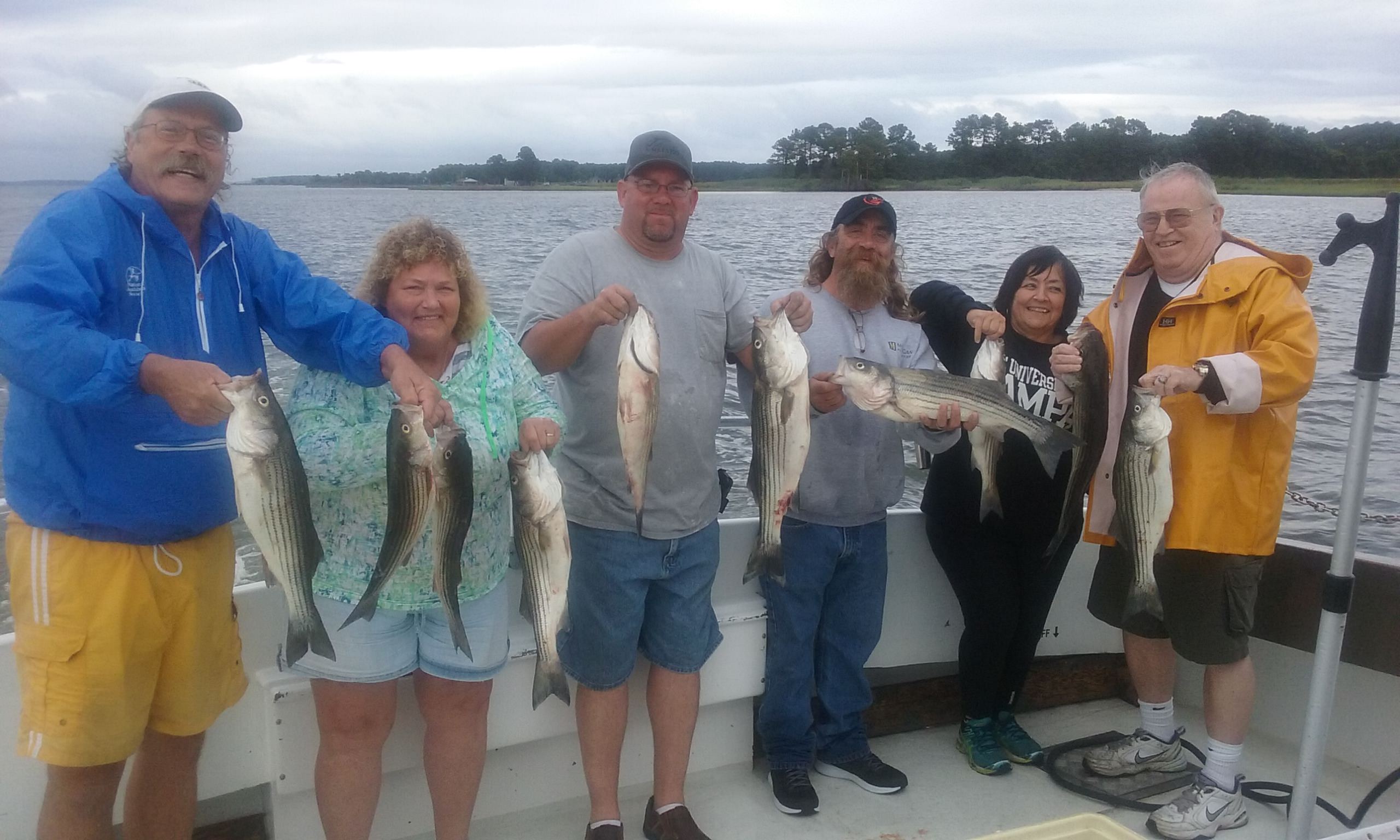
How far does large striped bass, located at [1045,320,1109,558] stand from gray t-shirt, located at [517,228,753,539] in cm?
141

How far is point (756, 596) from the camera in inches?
162

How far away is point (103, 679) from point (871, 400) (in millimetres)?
2494

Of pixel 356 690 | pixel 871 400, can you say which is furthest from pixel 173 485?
pixel 871 400

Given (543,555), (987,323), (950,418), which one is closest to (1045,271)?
(987,323)

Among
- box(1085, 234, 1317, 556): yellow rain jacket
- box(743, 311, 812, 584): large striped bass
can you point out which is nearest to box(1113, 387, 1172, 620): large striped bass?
box(1085, 234, 1317, 556): yellow rain jacket

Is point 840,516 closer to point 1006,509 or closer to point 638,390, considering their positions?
point 1006,509

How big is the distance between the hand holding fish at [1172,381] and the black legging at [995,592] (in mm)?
867

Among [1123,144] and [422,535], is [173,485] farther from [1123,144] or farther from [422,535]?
[1123,144]

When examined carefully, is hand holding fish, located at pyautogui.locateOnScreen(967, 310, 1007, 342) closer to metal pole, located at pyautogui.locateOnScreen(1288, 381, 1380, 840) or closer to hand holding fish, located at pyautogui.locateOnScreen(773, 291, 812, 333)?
hand holding fish, located at pyautogui.locateOnScreen(773, 291, 812, 333)

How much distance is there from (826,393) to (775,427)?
12.3 inches

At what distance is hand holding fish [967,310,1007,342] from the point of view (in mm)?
3775

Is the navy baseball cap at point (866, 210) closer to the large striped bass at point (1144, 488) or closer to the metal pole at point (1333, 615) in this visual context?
the large striped bass at point (1144, 488)

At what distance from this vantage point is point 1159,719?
406cm

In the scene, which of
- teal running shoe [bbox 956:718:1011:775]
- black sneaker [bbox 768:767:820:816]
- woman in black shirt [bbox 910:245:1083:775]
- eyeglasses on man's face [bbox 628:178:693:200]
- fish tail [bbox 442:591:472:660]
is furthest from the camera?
teal running shoe [bbox 956:718:1011:775]
